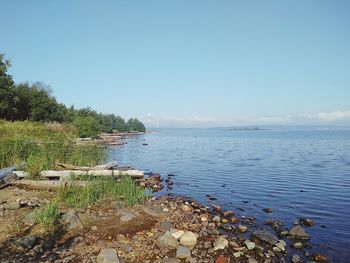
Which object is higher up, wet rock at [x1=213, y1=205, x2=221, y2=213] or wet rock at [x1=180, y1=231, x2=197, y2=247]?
wet rock at [x1=180, y1=231, x2=197, y2=247]

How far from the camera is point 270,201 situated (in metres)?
18.1

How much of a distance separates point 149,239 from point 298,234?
6.12 m

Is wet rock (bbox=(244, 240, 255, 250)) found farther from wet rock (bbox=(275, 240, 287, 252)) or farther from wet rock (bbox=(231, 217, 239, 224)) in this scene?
wet rock (bbox=(231, 217, 239, 224))

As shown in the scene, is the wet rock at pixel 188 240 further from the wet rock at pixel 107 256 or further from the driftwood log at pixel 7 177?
the driftwood log at pixel 7 177

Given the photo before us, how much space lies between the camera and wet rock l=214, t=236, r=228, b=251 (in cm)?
1035

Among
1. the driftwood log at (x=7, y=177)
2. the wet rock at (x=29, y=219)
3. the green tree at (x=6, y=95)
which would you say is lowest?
the wet rock at (x=29, y=219)

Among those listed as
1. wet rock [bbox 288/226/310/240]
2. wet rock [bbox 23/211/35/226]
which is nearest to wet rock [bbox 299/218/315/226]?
wet rock [bbox 288/226/310/240]

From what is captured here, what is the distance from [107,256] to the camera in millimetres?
8938

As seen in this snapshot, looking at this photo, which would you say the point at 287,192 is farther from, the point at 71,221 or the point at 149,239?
the point at 71,221

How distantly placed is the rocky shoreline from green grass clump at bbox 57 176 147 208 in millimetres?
537

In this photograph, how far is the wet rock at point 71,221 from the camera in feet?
35.7

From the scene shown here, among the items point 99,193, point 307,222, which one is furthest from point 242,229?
point 99,193

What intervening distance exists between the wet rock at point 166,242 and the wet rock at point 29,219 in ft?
14.8

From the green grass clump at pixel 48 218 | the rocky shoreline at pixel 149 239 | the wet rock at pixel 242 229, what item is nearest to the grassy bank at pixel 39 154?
the rocky shoreline at pixel 149 239
